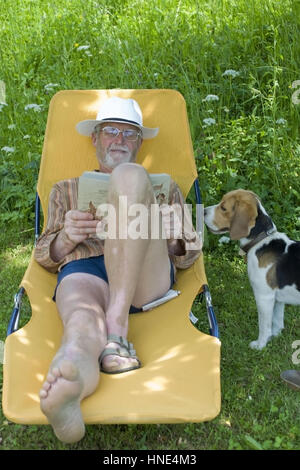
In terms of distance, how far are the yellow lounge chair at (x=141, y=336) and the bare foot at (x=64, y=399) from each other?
0.23 feet

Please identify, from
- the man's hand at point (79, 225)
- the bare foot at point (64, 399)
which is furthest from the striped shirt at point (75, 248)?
the bare foot at point (64, 399)

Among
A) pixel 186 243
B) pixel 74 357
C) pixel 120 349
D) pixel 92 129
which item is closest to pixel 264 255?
pixel 186 243

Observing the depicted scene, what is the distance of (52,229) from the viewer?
316cm

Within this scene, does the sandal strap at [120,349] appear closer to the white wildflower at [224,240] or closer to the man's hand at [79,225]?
the man's hand at [79,225]

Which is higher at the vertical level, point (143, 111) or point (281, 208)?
point (143, 111)

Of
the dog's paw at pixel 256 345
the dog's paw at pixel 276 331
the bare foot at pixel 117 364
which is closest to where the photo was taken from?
the bare foot at pixel 117 364

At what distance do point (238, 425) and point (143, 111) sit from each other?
2119 millimetres

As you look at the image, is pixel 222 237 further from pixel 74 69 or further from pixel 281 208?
pixel 74 69

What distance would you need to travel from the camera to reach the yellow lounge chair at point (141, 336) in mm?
2166

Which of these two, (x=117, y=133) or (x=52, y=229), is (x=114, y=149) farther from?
(x=52, y=229)

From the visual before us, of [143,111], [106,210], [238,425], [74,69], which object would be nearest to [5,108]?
[74,69]

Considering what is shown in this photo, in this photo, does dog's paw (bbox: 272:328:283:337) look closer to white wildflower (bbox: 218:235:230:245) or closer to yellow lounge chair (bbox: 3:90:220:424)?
yellow lounge chair (bbox: 3:90:220:424)

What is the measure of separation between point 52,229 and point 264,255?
124 cm

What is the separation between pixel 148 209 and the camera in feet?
8.96
